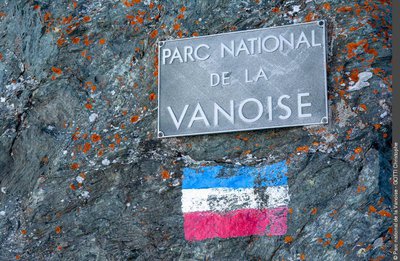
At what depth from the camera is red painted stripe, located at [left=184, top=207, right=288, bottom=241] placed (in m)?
3.53

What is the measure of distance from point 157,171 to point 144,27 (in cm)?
83

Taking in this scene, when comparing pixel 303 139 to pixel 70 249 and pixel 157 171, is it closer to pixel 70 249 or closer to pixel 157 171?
pixel 157 171

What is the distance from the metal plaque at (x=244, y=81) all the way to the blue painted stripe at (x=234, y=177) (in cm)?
20

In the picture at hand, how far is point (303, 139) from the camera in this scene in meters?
3.63

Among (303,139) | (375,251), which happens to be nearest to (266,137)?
(303,139)

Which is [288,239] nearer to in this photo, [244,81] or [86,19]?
[244,81]

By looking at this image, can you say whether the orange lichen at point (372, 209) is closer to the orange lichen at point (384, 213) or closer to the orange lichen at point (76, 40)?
the orange lichen at point (384, 213)

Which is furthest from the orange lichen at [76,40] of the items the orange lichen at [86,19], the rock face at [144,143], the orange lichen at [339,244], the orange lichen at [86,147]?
the orange lichen at [339,244]

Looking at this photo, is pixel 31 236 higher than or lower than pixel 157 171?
lower

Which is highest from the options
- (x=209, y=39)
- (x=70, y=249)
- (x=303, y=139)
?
(x=209, y=39)

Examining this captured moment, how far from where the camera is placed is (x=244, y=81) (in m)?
3.82

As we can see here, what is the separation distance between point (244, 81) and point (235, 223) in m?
0.73

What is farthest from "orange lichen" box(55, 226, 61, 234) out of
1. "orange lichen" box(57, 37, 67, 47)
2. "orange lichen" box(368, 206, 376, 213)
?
"orange lichen" box(368, 206, 376, 213)

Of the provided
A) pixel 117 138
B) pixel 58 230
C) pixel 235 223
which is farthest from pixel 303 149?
pixel 58 230
